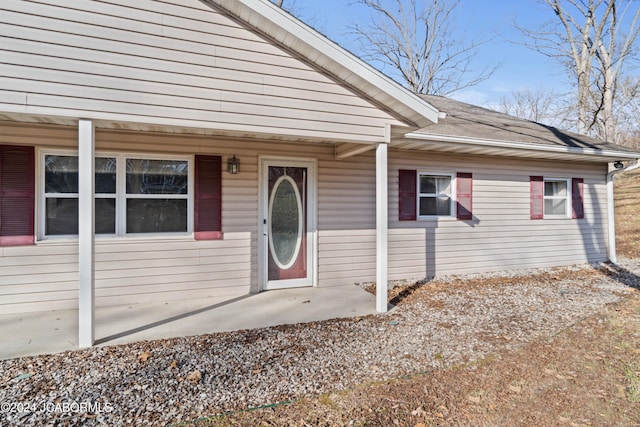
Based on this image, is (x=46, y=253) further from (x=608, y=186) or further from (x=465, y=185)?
(x=608, y=186)

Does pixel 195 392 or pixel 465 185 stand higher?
pixel 465 185

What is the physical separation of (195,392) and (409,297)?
11.7ft

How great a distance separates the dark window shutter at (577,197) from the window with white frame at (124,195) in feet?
27.2

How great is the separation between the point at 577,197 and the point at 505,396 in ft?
23.8

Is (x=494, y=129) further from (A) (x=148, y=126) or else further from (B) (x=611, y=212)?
(A) (x=148, y=126)

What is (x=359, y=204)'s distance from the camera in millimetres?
6078

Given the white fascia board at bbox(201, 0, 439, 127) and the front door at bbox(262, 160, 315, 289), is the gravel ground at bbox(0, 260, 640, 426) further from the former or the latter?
the white fascia board at bbox(201, 0, 439, 127)

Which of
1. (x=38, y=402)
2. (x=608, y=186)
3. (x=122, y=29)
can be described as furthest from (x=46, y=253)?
(x=608, y=186)

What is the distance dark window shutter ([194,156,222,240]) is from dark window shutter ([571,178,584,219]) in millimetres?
7869

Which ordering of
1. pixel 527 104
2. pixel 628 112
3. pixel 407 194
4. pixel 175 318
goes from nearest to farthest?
1. pixel 175 318
2. pixel 407 194
3. pixel 628 112
4. pixel 527 104

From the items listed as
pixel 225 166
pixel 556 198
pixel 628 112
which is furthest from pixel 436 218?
pixel 628 112

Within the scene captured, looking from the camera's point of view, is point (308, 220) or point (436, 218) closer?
point (308, 220)

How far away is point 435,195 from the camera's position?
6.77 m

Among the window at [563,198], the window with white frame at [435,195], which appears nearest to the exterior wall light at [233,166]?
the window with white frame at [435,195]
